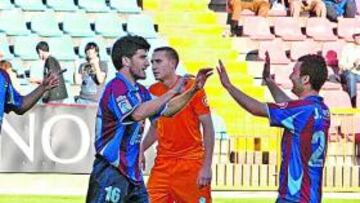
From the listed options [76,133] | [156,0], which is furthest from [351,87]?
[76,133]

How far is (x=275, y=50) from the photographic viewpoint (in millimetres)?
24359

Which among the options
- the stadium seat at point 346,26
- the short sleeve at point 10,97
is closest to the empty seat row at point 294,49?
the stadium seat at point 346,26

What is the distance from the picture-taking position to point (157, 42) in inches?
928

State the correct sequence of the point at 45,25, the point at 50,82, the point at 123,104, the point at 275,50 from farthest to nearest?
the point at 275,50 < the point at 45,25 < the point at 50,82 < the point at 123,104

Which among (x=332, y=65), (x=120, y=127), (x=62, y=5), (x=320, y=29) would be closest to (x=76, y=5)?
(x=62, y=5)

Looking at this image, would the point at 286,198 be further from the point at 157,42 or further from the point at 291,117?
the point at 157,42

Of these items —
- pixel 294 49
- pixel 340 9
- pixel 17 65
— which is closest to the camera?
pixel 17 65

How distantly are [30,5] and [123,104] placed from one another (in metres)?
15.1

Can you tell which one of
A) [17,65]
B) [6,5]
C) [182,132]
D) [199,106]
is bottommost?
[182,132]

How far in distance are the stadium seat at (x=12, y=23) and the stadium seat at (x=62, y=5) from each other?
0.82 meters

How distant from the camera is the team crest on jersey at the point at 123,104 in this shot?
337 inches

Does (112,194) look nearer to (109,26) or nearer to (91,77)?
(91,77)

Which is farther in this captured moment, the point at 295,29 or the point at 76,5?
the point at 295,29

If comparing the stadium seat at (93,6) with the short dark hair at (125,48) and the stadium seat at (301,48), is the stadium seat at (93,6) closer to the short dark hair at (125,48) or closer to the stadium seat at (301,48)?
the stadium seat at (301,48)
